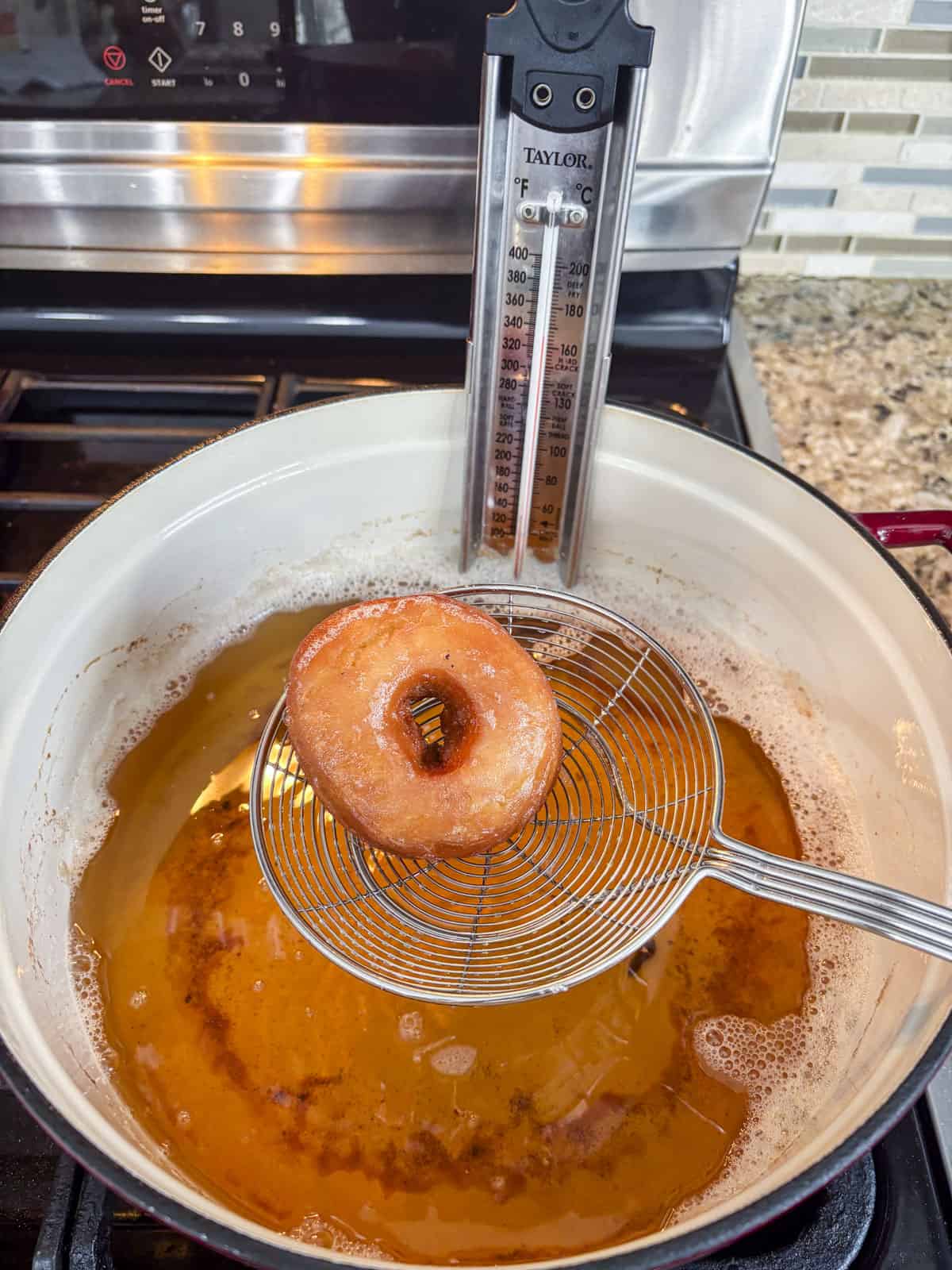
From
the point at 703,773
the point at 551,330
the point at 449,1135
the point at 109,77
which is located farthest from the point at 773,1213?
the point at 109,77

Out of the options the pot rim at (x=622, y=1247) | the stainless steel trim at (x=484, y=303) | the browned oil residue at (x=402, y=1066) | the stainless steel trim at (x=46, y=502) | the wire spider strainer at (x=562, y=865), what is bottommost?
the browned oil residue at (x=402, y=1066)

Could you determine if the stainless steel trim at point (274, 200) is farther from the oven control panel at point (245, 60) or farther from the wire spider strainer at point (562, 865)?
the wire spider strainer at point (562, 865)

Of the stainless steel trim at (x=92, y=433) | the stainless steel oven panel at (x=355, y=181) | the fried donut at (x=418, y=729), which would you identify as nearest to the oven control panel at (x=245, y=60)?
the stainless steel oven panel at (x=355, y=181)

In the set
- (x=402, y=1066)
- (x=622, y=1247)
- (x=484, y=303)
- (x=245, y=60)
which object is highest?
(x=245, y=60)

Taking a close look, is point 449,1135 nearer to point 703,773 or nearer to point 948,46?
point 703,773

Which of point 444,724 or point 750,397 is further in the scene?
point 750,397

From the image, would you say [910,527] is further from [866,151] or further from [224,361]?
[224,361]

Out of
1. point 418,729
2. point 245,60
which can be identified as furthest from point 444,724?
point 245,60

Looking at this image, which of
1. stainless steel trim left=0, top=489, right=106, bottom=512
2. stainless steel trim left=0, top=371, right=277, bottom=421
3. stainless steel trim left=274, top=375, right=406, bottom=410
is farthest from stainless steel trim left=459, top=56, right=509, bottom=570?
stainless steel trim left=0, top=489, right=106, bottom=512
